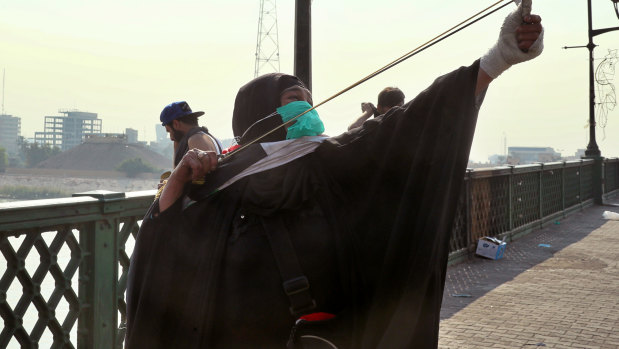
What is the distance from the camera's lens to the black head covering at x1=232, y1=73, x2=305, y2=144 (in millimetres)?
2869

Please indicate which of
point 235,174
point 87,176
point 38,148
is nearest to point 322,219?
point 235,174

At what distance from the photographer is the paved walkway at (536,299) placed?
586cm

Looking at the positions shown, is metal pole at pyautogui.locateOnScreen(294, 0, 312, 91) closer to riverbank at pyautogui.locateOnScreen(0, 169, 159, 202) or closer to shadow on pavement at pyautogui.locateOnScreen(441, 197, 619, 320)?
shadow on pavement at pyautogui.locateOnScreen(441, 197, 619, 320)

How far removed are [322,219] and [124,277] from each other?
2.41 m

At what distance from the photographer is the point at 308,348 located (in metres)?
2.50

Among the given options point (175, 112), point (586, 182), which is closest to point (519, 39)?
point (175, 112)

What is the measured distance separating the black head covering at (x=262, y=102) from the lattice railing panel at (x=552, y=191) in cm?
1356

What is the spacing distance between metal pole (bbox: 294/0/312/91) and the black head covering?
134 inches

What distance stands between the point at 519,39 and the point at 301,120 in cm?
93

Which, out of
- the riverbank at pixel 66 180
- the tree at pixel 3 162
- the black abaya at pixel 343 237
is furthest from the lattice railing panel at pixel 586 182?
the tree at pixel 3 162

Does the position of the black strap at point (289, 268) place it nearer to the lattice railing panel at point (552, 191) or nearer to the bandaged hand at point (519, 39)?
the bandaged hand at point (519, 39)

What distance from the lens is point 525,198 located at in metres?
13.7

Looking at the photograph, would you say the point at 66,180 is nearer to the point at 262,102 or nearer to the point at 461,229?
the point at 461,229

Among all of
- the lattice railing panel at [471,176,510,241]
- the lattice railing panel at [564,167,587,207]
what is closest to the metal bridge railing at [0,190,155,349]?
the lattice railing panel at [471,176,510,241]
